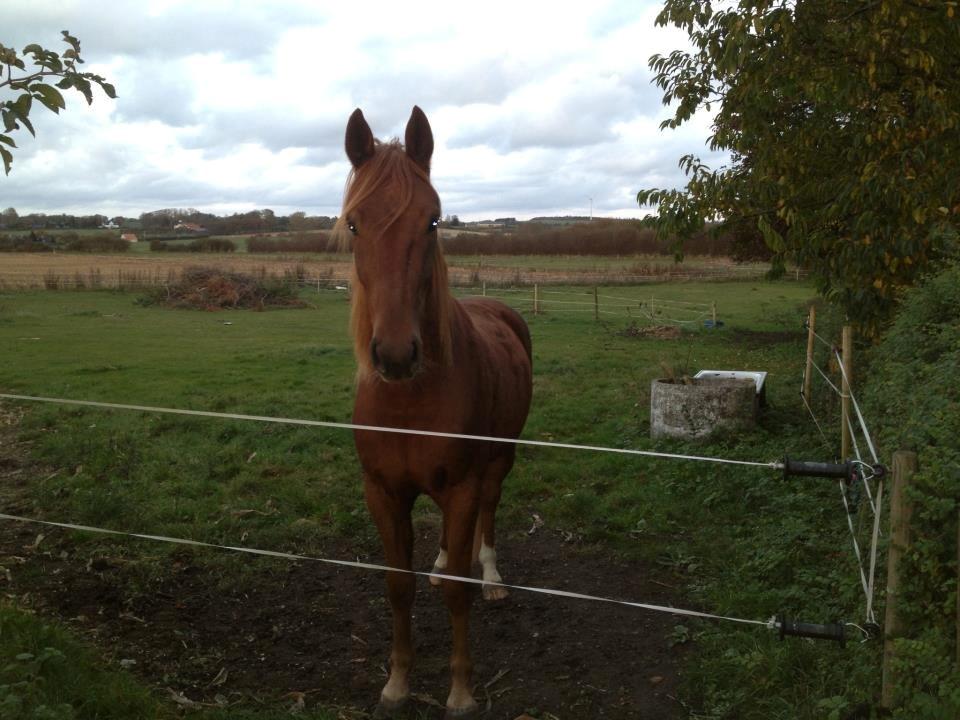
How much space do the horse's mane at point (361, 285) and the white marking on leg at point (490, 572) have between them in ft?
6.18

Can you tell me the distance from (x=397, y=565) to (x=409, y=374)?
126 centimetres

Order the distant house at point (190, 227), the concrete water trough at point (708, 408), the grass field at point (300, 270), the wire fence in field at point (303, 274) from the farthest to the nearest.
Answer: the distant house at point (190, 227) < the grass field at point (300, 270) < the wire fence in field at point (303, 274) < the concrete water trough at point (708, 408)

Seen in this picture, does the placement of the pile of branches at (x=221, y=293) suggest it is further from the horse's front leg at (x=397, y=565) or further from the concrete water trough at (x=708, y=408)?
the horse's front leg at (x=397, y=565)

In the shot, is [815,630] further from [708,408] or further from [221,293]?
[221,293]

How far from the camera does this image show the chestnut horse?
2.87m

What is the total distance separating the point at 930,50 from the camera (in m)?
5.41

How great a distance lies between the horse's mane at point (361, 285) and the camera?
3062 millimetres

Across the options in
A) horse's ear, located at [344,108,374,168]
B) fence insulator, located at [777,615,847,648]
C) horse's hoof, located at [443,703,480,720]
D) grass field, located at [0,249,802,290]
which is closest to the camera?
fence insulator, located at [777,615,847,648]

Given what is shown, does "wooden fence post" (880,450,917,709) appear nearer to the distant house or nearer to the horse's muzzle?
the horse's muzzle

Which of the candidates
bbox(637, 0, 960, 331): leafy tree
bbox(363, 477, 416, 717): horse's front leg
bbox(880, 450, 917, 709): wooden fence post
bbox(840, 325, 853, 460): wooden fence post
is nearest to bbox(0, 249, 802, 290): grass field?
bbox(637, 0, 960, 331): leafy tree

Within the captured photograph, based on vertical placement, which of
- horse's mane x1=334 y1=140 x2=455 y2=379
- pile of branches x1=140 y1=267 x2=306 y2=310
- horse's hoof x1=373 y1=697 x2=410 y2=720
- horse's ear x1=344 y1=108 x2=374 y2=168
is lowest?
horse's hoof x1=373 y1=697 x2=410 y2=720

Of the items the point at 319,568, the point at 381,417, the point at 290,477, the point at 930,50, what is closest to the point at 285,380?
the point at 290,477

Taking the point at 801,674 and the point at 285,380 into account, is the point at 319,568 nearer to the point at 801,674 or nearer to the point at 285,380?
the point at 801,674

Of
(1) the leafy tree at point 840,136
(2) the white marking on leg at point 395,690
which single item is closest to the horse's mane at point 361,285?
(2) the white marking on leg at point 395,690
